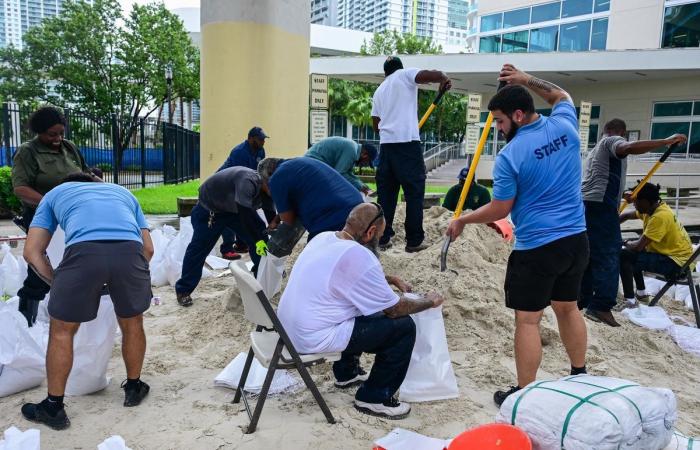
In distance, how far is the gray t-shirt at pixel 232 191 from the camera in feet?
13.7

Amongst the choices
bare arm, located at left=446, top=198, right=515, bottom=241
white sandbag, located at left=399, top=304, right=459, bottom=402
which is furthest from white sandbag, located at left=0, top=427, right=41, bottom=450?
bare arm, located at left=446, top=198, right=515, bottom=241

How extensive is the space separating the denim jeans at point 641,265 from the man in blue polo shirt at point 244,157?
3504 millimetres

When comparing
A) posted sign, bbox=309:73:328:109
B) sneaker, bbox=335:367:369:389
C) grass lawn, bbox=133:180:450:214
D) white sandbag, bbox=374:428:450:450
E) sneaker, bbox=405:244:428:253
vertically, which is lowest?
grass lawn, bbox=133:180:450:214

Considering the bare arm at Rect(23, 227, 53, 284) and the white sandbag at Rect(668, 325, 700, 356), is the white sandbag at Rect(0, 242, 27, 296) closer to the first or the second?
the bare arm at Rect(23, 227, 53, 284)

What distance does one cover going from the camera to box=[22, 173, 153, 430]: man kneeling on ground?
108 inches

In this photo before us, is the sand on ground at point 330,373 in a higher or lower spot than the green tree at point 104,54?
lower

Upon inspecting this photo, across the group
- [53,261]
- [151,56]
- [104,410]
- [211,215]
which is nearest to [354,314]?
[104,410]

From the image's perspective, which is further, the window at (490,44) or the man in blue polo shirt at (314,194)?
the window at (490,44)

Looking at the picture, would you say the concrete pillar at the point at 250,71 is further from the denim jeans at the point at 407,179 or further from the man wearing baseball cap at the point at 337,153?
the man wearing baseball cap at the point at 337,153

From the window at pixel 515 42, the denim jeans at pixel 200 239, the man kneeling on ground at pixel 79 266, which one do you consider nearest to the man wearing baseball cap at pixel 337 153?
the denim jeans at pixel 200 239

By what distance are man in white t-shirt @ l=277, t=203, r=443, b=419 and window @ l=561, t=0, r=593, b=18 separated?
22.9 meters

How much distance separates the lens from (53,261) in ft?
13.8

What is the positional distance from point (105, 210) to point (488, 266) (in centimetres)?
319

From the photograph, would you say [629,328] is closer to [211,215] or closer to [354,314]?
[354,314]
